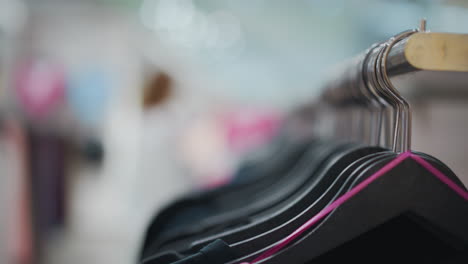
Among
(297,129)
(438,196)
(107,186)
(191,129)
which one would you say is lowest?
(107,186)

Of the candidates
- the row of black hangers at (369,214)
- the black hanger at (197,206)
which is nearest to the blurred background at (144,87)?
the black hanger at (197,206)

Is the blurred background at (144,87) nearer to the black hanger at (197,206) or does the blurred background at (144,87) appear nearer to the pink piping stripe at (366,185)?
the black hanger at (197,206)

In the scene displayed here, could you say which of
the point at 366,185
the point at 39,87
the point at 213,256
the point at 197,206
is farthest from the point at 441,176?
the point at 39,87

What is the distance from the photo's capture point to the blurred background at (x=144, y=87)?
3.60 metres

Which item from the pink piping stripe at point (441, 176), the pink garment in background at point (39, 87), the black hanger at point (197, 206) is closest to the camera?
the pink piping stripe at point (441, 176)

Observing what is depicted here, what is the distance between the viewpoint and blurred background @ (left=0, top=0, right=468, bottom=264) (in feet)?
11.8

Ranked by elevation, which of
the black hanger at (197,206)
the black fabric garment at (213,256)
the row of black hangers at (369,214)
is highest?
the row of black hangers at (369,214)

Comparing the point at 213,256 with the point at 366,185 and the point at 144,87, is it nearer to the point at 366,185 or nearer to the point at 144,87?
the point at 366,185

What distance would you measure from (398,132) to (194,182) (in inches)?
133

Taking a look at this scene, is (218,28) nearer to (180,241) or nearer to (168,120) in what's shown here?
(168,120)

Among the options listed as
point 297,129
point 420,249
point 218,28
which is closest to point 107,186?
point 218,28

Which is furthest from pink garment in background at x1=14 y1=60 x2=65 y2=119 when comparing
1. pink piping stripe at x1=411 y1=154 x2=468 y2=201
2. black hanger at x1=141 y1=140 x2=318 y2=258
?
pink piping stripe at x1=411 y1=154 x2=468 y2=201

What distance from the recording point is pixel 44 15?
3922 millimetres

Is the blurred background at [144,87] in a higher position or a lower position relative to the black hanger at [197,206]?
lower
